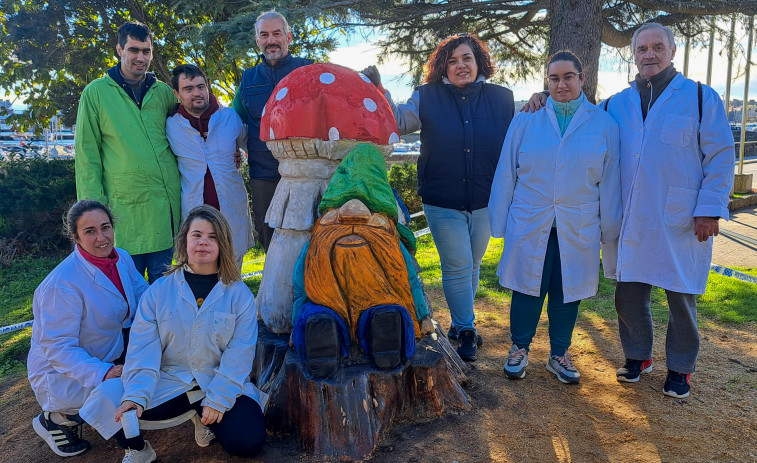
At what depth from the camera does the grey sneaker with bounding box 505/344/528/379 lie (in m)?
3.37

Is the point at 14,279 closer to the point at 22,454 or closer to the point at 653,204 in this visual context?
the point at 22,454

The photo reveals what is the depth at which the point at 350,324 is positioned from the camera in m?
2.76

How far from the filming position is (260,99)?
3707 millimetres

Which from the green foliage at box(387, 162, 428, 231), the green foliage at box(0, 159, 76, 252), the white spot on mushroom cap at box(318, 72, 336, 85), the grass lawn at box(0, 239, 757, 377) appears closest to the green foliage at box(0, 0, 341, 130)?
the green foliage at box(0, 159, 76, 252)

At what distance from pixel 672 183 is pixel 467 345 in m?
1.65

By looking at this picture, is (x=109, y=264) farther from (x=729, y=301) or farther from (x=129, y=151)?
(x=729, y=301)

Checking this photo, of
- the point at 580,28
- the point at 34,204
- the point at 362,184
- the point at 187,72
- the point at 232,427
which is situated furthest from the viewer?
the point at 34,204

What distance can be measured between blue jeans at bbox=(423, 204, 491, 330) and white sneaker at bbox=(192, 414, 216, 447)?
5.81 ft

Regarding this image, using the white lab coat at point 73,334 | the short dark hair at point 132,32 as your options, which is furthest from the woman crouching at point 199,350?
the short dark hair at point 132,32

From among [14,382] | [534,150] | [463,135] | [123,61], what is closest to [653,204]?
[534,150]

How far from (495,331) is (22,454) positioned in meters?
3.30

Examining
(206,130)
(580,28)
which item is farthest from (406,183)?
(206,130)

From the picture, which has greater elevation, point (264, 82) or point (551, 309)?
point (264, 82)

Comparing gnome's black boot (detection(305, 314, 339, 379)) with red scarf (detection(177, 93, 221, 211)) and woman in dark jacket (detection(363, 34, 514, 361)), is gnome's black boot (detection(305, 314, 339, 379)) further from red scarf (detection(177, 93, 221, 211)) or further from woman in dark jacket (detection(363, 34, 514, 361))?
red scarf (detection(177, 93, 221, 211))
